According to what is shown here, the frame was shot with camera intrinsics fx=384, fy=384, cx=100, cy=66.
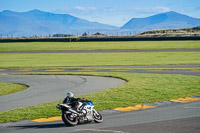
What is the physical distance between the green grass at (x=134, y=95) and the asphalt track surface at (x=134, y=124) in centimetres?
150

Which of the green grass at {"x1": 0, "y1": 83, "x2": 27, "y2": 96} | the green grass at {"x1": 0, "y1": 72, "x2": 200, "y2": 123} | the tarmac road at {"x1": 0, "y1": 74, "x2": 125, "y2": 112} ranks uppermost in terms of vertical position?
the green grass at {"x1": 0, "y1": 72, "x2": 200, "y2": 123}

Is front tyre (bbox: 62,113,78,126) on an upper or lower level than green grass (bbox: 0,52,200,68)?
upper

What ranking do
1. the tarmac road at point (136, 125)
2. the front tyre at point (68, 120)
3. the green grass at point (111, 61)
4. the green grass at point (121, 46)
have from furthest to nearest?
1. the green grass at point (121, 46)
2. the green grass at point (111, 61)
3. the front tyre at point (68, 120)
4. the tarmac road at point (136, 125)

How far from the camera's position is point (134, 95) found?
69.5 feet

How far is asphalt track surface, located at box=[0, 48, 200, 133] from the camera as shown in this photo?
1268cm

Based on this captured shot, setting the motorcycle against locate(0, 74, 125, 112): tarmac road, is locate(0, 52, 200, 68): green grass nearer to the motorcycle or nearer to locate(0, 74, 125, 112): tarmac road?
locate(0, 74, 125, 112): tarmac road

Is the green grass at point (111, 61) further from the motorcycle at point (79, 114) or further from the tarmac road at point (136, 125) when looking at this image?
the motorcycle at point (79, 114)

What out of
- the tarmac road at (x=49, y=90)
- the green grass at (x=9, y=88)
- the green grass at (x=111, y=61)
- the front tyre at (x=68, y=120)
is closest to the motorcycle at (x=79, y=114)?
the front tyre at (x=68, y=120)

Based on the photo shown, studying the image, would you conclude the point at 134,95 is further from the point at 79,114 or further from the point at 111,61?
the point at 111,61

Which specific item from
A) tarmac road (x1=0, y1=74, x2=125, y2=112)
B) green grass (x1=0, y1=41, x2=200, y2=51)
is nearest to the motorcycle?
tarmac road (x1=0, y1=74, x2=125, y2=112)

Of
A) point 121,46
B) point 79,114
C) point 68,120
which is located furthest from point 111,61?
point 68,120

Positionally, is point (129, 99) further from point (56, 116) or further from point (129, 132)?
point (129, 132)

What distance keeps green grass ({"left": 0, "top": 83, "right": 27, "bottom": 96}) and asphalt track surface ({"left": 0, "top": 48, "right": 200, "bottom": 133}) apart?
35.2 ft

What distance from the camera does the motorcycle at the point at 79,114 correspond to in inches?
521
